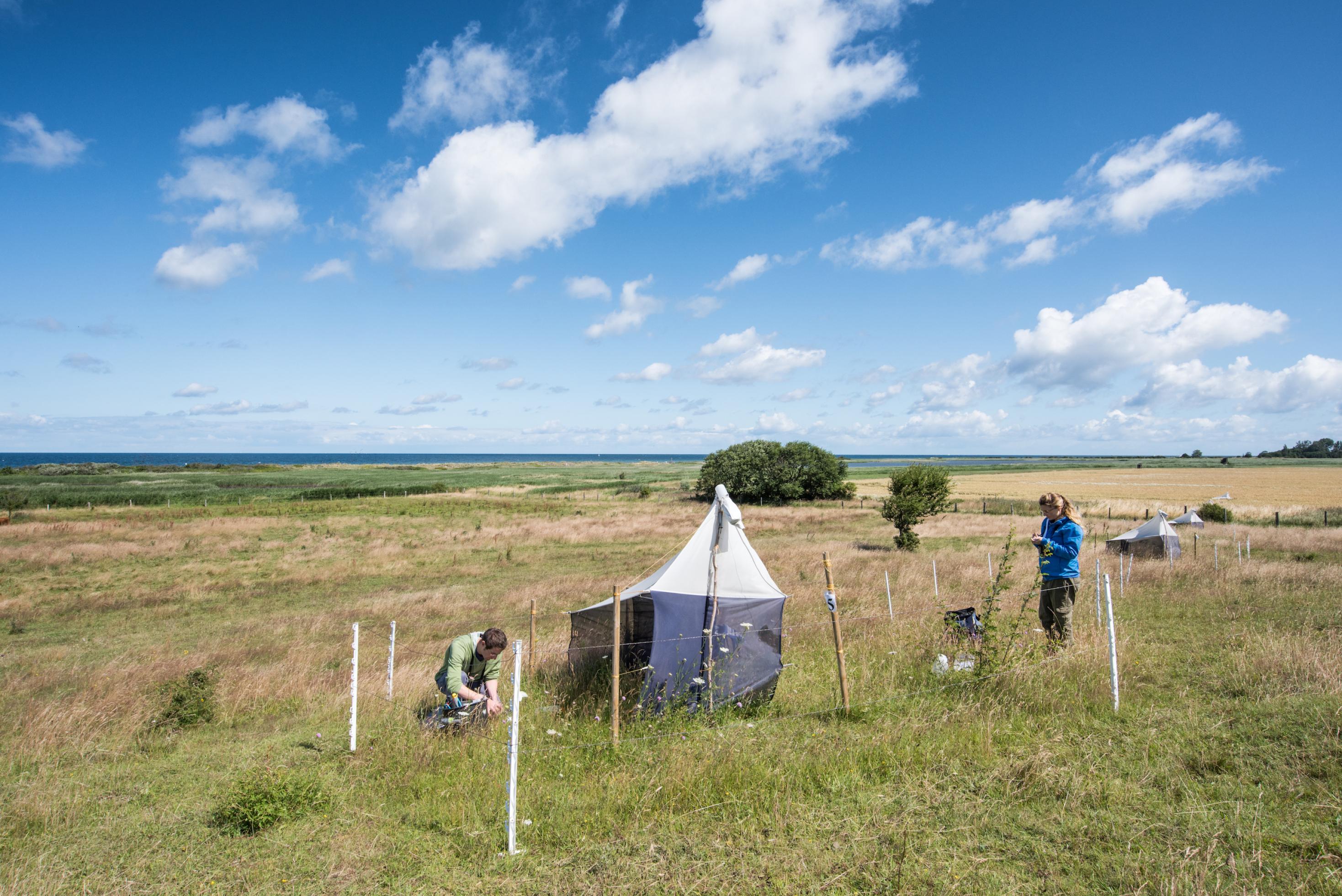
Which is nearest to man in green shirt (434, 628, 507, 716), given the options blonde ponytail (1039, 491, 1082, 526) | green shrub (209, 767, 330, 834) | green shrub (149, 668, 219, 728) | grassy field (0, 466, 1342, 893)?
grassy field (0, 466, 1342, 893)

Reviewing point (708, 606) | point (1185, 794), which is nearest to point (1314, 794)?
point (1185, 794)

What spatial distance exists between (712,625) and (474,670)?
2783mm

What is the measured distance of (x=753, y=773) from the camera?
5.38 metres

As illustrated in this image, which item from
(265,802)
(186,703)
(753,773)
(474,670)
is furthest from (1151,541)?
(186,703)

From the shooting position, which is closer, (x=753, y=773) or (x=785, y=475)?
(x=753, y=773)

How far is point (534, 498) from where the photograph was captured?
195 ft

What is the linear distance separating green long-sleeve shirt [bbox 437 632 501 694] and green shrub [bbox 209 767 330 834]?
165 cm

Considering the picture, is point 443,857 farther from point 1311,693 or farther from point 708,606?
point 1311,693

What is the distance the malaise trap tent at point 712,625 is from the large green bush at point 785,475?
162 feet

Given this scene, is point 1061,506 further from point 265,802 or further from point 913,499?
point 913,499

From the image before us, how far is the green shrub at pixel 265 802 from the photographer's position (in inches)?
198

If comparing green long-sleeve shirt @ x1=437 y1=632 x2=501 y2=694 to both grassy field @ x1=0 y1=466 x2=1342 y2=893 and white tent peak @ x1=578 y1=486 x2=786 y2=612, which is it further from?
white tent peak @ x1=578 y1=486 x2=786 y2=612

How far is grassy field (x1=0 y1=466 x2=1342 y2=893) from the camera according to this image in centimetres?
426

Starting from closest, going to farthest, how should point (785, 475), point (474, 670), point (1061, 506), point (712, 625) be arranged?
point (474, 670), point (712, 625), point (1061, 506), point (785, 475)
